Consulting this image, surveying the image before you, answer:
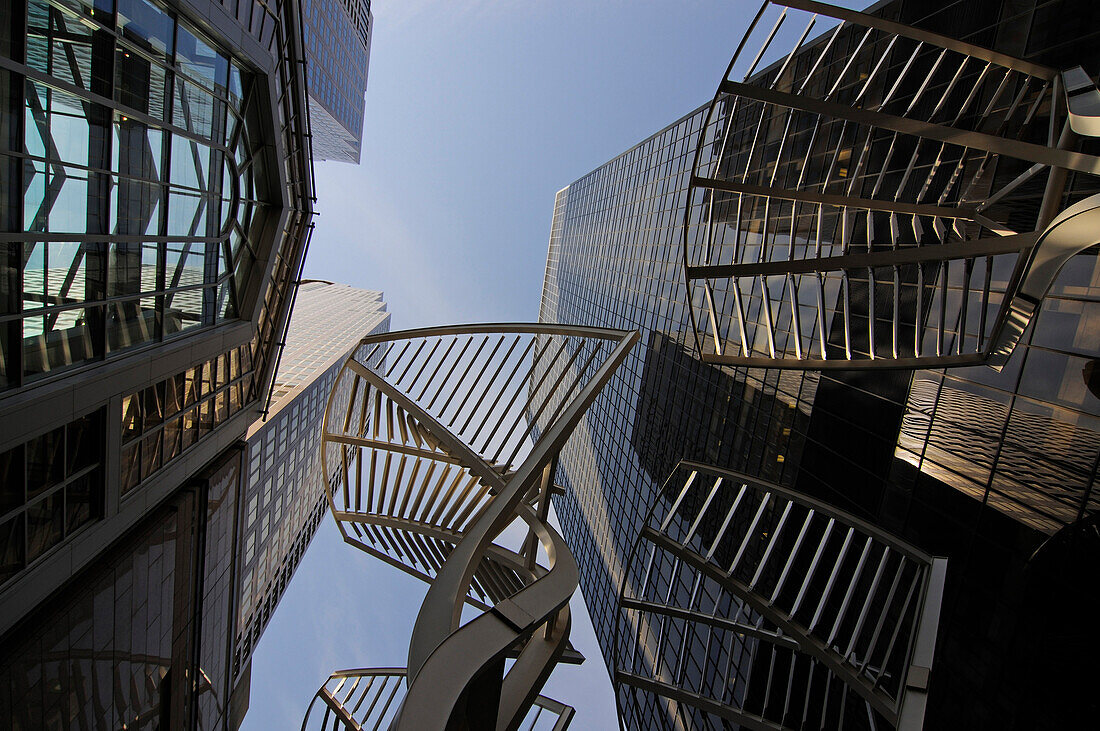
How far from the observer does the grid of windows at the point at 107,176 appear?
9289 millimetres

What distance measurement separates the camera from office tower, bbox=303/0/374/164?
58056mm

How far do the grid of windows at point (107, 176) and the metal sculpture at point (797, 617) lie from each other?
46.9 feet

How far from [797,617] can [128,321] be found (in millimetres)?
21330

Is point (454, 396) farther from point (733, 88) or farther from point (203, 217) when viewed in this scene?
point (733, 88)

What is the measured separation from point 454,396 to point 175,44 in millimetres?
11207

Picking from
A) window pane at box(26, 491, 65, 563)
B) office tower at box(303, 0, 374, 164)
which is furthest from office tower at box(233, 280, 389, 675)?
office tower at box(303, 0, 374, 164)

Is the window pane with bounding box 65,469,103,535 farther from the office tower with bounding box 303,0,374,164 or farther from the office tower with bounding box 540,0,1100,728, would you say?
the office tower with bounding box 303,0,374,164

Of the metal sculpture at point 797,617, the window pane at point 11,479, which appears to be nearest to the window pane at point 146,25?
the window pane at point 11,479

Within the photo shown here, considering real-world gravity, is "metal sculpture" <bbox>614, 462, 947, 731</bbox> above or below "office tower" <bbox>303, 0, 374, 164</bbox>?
below

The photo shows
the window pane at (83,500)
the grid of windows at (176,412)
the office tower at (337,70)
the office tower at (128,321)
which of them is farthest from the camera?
the office tower at (337,70)

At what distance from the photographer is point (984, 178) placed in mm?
14438

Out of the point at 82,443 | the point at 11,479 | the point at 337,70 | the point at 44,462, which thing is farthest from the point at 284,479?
the point at 337,70

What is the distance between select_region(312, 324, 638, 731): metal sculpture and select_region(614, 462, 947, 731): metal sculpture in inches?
164

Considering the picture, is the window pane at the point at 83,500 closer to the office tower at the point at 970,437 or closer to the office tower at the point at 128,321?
the office tower at the point at 128,321
